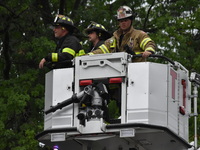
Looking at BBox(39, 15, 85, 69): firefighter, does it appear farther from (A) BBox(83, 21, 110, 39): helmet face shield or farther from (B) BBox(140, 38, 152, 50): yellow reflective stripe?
(B) BBox(140, 38, 152, 50): yellow reflective stripe

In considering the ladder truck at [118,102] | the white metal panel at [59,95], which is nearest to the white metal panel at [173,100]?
the ladder truck at [118,102]

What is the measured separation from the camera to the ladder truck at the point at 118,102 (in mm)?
11742

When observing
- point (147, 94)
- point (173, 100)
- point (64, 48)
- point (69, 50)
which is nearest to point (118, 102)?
point (147, 94)

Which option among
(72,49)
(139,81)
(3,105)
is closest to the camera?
(139,81)

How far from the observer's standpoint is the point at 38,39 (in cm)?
2075

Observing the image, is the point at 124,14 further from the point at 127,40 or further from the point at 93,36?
the point at 93,36

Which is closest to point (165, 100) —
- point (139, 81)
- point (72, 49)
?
point (139, 81)

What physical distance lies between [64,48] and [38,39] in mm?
7865

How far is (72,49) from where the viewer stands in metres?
12.9

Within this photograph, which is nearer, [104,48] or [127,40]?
[127,40]

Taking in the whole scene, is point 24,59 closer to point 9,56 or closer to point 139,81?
point 9,56

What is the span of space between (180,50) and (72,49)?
9813 mm

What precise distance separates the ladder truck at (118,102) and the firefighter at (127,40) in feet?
1.71

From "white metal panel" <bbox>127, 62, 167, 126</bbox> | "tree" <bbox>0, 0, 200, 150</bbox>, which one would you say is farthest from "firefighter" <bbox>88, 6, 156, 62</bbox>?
"tree" <bbox>0, 0, 200, 150</bbox>
